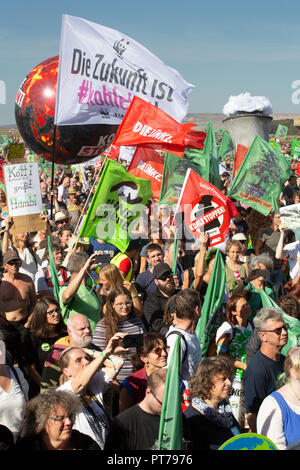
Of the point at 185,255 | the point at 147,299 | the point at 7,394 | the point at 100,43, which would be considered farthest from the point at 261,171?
the point at 7,394

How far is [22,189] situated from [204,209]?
225 cm

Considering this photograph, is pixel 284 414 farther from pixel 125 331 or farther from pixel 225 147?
pixel 225 147

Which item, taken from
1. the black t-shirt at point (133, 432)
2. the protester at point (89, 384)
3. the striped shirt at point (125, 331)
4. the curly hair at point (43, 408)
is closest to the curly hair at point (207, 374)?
the black t-shirt at point (133, 432)

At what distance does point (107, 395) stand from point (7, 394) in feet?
2.33

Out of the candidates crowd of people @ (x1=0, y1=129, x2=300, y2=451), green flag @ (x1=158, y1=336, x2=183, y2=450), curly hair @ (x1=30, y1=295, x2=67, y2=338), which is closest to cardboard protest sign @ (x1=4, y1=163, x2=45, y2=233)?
crowd of people @ (x1=0, y1=129, x2=300, y2=451)

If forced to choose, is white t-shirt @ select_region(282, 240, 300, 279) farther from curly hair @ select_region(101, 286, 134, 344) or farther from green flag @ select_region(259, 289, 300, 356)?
curly hair @ select_region(101, 286, 134, 344)

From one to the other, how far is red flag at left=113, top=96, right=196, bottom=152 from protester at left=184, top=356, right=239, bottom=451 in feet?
13.2

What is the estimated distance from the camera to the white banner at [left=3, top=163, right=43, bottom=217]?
24.5 ft

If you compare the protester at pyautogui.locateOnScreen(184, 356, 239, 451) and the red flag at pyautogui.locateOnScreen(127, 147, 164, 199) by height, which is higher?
the red flag at pyautogui.locateOnScreen(127, 147, 164, 199)

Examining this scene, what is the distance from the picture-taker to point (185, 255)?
8.15m

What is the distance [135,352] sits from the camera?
496 cm

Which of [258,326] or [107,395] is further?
[258,326]

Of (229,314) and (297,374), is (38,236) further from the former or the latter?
(297,374)

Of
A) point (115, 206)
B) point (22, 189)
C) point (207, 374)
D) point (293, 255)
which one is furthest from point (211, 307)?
point (22, 189)
